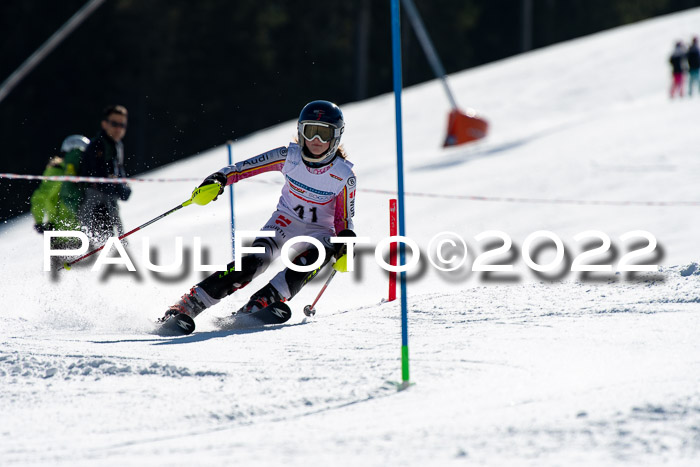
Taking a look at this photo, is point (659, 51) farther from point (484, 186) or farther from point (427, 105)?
point (484, 186)

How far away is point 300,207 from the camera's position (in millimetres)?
6637

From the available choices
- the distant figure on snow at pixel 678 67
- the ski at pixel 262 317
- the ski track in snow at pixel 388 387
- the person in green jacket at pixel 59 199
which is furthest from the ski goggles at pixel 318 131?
the distant figure on snow at pixel 678 67

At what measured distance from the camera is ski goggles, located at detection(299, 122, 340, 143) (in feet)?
20.7

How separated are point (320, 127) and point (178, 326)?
5.35 ft

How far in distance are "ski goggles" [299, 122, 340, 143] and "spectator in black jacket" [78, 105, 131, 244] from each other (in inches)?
91.6

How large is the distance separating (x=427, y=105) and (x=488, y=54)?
25.3 meters

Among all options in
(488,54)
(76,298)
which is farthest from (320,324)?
(488,54)

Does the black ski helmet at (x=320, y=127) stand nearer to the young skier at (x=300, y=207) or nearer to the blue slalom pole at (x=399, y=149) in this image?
the young skier at (x=300, y=207)

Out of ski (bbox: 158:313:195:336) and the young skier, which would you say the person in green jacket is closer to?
the young skier

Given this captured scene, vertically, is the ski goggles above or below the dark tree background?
below

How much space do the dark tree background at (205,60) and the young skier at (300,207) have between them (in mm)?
25188

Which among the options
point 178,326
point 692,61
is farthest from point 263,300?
point 692,61

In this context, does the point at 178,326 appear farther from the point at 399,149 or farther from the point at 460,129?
the point at 460,129

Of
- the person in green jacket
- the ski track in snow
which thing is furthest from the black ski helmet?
the person in green jacket
